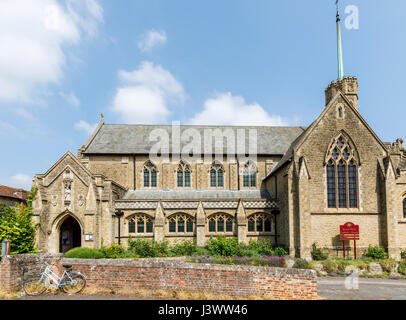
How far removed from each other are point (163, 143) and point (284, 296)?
1038 inches

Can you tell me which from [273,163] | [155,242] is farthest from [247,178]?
[155,242]

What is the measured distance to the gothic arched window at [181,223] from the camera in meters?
29.1

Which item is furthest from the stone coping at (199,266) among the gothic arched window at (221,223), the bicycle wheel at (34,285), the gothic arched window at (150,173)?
the gothic arched window at (150,173)

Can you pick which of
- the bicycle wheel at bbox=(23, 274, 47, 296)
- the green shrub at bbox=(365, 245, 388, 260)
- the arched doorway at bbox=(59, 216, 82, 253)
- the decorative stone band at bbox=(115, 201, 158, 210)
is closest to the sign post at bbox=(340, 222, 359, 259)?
the green shrub at bbox=(365, 245, 388, 260)

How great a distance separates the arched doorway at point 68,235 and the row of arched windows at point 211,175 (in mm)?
7869

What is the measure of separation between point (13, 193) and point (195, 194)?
103 feet

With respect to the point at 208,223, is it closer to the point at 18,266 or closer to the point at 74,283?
the point at 74,283

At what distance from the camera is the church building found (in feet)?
83.9

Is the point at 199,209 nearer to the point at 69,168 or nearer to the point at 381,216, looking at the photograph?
the point at 69,168

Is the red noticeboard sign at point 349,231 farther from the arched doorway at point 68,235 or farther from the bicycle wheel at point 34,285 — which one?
the arched doorway at point 68,235

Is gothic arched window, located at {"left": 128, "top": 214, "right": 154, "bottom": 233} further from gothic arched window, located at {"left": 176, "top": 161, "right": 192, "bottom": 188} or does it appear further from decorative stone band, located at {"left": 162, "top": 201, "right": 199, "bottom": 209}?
gothic arched window, located at {"left": 176, "top": 161, "right": 192, "bottom": 188}

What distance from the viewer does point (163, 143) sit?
35.7 m

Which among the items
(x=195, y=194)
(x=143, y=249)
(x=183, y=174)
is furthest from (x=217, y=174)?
(x=143, y=249)

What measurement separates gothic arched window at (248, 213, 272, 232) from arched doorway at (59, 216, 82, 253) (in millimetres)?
16309
